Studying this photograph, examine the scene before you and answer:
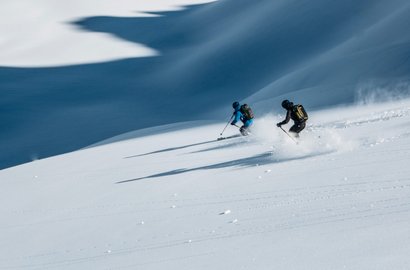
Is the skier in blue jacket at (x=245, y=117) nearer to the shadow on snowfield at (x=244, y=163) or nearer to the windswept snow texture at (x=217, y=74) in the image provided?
the shadow on snowfield at (x=244, y=163)

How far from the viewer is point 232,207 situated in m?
9.98

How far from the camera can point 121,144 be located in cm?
2159

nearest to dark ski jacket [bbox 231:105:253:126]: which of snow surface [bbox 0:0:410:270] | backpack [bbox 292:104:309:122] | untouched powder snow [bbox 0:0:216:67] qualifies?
snow surface [bbox 0:0:410:270]

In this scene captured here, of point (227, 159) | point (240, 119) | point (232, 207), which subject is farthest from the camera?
point (240, 119)

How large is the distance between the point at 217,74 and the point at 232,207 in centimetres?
3507

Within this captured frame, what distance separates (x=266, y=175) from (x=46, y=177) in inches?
283

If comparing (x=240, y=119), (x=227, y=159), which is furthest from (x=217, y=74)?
(x=227, y=159)

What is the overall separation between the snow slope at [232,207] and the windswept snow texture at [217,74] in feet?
33.1

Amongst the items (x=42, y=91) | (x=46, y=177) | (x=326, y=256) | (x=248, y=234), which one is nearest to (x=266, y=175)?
(x=248, y=234)

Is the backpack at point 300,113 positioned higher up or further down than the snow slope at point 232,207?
higher up

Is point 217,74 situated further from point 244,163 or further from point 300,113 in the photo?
point 244,163

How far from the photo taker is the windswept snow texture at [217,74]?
28.7 metres

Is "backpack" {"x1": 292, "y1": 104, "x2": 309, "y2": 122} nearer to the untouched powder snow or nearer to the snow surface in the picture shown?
the snow surface

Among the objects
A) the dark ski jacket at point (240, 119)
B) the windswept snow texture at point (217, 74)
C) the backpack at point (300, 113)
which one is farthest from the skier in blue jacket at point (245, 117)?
the windswept snow texture at point (217, 74)
